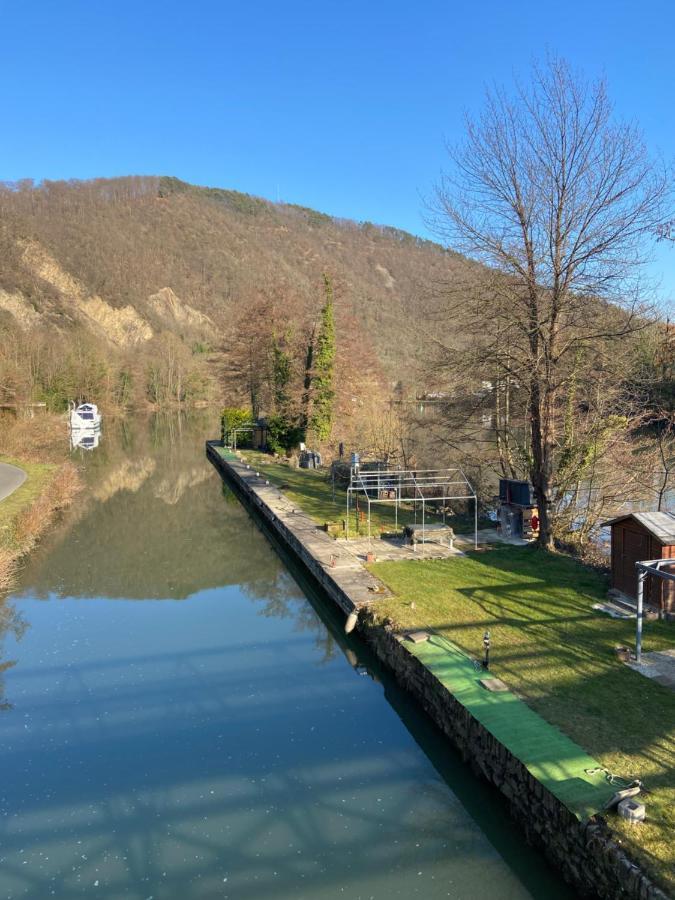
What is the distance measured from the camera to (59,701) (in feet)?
31.5

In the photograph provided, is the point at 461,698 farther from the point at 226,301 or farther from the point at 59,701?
the point at 226,301

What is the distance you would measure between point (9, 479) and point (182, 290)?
4024 inches

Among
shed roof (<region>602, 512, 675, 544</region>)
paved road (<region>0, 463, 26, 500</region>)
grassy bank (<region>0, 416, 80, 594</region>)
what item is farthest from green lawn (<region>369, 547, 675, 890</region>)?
paved road (<region>0, 463, 26, 500</region>)

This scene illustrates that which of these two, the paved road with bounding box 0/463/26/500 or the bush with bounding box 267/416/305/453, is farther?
the bush with bounding box 267/416/305/453

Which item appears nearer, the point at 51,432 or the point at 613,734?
the point at 613,734

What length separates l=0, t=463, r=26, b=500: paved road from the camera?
71.0ft

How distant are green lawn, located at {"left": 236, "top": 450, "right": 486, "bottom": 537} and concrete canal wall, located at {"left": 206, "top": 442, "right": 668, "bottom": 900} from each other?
341 cm

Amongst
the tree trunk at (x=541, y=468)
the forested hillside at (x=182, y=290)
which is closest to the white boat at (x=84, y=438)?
the forested hillside at (x=182, y=290)

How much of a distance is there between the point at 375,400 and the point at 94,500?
508 inches

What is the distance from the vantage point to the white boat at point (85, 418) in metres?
52.7

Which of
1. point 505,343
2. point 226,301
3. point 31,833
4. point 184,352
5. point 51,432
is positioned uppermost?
point 226,301

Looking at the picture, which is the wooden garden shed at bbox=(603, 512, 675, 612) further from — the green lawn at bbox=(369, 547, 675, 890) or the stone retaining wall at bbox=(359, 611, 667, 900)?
the stone retaining wall at bbox=(359, 611, 667, 900)

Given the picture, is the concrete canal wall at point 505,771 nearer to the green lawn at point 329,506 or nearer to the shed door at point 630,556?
the green lawn at point 329,506

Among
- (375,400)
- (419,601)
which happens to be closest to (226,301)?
(375,400)
